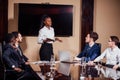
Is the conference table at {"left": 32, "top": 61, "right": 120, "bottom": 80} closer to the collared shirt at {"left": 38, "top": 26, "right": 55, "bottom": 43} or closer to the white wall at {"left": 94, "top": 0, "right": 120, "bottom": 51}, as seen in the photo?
the collared shirt at {"left": 38, "top": 26, "right": 55, "bottom": 43}

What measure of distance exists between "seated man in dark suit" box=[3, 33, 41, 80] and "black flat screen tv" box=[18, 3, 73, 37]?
2178 mm

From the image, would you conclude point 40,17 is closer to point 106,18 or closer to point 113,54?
point 106,18

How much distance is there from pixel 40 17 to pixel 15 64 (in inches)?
109

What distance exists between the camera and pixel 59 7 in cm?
686

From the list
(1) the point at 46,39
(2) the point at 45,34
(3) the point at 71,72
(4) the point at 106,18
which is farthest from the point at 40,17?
(3) the point at 71,72

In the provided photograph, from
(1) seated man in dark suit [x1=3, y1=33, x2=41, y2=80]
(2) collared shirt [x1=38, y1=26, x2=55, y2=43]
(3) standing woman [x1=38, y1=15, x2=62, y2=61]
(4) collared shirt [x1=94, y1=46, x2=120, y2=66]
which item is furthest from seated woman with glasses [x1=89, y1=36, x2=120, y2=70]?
(2) collared shirt [x1=38, y1=26, x2=55, y2=43]

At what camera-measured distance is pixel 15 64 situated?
4.18 meters

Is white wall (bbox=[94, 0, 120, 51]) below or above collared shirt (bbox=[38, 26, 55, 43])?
above

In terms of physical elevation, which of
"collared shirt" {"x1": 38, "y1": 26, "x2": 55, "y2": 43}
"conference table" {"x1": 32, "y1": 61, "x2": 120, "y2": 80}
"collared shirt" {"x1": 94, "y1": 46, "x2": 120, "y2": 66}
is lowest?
"conference table" {"x1": 32, "y1": 61, "x2": 120, "y2": 80}

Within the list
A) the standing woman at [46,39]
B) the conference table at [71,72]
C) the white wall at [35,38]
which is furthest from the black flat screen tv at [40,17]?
the conference table at [71,72]

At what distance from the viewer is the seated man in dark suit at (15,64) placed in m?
3.99

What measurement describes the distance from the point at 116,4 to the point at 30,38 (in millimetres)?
2187

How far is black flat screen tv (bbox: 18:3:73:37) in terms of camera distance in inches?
267

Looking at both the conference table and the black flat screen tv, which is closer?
the conference table
